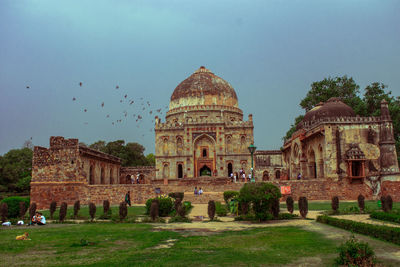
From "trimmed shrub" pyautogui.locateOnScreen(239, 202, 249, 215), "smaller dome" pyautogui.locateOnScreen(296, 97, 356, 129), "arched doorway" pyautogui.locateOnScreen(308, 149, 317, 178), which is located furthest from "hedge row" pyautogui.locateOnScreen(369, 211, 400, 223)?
"arched doorway" pyautogui.locateOnScreen(308, 149, 317, 178)

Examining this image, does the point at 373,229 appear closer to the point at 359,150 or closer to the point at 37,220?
the point at 37,220

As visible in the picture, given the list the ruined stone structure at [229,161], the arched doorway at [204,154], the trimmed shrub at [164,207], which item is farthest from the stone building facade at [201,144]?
the trimmed shrub at [164,207]

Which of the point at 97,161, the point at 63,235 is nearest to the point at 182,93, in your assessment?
the point at 97,161

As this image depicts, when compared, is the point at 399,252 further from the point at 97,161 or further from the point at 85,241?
the point at 97,161

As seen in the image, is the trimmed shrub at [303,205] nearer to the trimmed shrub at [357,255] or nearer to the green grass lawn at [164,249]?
the green grass lawn at [164,249]

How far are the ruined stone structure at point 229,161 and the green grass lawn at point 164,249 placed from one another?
13883 mm

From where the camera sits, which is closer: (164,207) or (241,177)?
(164,207)

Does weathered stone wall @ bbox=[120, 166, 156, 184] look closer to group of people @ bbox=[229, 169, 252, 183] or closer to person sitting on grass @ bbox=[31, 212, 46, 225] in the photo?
group of people @ bbox=[229, 169, 252, 183]

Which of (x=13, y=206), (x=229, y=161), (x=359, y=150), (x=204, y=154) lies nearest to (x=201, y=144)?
(x=204, y=154)

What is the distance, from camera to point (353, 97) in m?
38.7

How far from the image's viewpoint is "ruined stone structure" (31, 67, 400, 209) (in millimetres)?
25000

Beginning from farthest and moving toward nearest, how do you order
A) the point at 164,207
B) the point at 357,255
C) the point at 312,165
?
the point at 312,165
the point at 164,207
the point at 357,255

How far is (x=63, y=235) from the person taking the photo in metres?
10.4

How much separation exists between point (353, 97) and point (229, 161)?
15301 mm
